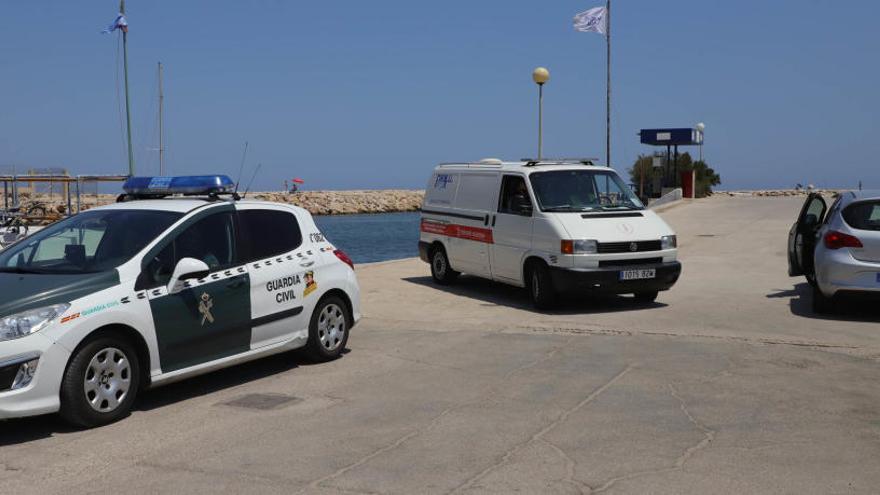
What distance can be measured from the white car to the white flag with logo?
74.2 ft

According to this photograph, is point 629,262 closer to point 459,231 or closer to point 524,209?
point 524,209

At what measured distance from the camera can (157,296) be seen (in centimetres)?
741

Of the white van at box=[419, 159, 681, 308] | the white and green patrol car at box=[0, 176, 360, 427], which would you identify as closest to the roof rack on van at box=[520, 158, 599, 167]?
the white van at box=[419, 159, 681, 308]

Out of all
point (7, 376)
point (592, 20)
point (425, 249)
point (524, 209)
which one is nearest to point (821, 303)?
point (524, 209)

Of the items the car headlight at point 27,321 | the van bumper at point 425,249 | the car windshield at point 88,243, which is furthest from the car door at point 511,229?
the car headlight at point 27,321

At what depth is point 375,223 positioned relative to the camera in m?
73.4

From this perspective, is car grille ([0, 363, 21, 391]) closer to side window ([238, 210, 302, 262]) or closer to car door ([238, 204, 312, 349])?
car door ([238, 204, 312, 349])

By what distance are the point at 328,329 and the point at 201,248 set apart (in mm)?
1751

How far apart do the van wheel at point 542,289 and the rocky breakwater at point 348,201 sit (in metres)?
72.0

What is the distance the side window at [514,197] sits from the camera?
13211mm

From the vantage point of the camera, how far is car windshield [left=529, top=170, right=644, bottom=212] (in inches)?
513

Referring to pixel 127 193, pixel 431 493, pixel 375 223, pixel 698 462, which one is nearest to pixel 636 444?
pixel 698 462

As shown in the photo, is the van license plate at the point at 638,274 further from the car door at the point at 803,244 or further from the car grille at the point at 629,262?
the car door at the point at 803,244

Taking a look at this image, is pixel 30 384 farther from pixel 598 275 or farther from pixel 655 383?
pixel 598 275
